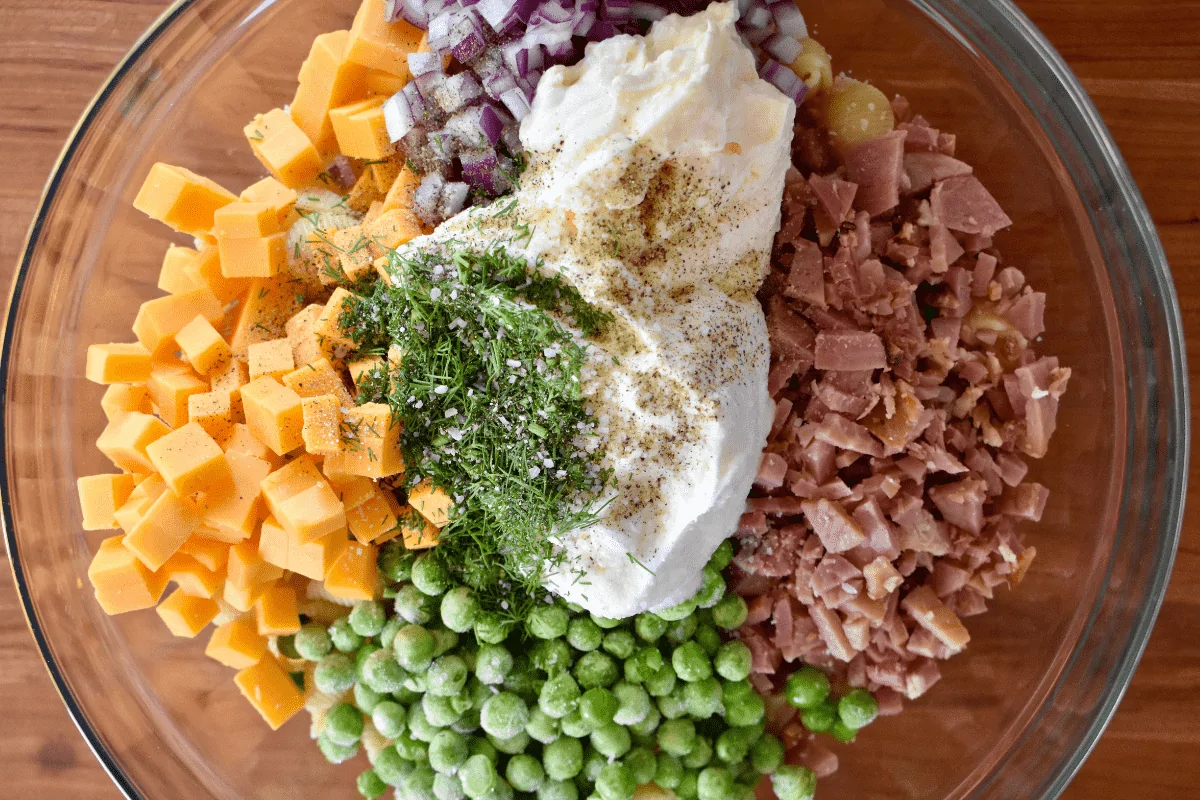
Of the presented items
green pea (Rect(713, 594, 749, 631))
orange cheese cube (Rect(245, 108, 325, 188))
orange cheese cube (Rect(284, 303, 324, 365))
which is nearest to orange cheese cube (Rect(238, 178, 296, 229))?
orange cheese cube (Rect(245, 108, 325, 188))

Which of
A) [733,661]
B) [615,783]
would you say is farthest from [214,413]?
[733,661]

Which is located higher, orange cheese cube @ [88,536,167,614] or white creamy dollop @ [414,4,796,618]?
white creamy dollop @ [414,4,796,618]

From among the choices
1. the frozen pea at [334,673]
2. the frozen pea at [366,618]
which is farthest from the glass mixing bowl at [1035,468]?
the frozen pea at [366,618]

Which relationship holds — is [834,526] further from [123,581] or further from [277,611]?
[123,581]

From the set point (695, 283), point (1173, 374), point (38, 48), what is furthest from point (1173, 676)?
point (38, 48)

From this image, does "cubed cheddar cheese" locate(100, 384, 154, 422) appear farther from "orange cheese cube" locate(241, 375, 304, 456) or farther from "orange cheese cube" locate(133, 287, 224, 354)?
"orange cheese cube" locate(241, 375, 304, 456)

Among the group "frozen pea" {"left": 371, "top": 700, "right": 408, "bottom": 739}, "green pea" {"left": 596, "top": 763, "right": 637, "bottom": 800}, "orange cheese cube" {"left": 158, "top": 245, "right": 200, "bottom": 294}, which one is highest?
"orange cheese cube" {"left": 158, "top": 245, "right": 200, "bottom": 294}
